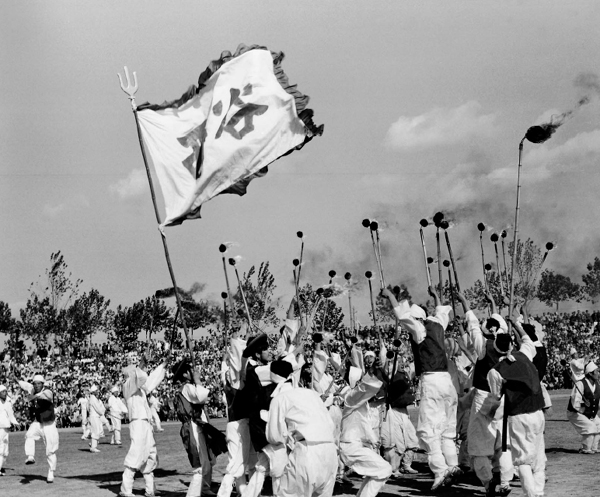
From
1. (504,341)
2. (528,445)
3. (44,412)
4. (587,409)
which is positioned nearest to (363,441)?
(528,445)

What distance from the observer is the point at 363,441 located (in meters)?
11.3

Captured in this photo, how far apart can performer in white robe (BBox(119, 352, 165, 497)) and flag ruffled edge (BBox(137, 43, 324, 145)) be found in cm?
376

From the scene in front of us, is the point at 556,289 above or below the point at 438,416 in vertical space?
above

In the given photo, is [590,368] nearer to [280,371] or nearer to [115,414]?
[280,371]

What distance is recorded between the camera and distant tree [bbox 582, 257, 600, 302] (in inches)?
2729

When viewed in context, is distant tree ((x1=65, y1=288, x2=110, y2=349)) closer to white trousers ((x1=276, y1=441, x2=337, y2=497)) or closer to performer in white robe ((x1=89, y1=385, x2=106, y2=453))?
performer in white robe ((x1=89, y1=385, x2=106, y2=453))

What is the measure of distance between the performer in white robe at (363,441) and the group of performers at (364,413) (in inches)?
0.6

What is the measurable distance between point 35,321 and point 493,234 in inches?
1561

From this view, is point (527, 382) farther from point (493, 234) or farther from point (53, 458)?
point (53, 458)

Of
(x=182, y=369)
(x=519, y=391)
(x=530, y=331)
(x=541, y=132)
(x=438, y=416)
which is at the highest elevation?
(x=541, y=132)

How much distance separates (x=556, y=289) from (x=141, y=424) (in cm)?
6097

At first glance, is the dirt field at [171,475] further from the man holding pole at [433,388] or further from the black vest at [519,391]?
the black vest at [519,391]

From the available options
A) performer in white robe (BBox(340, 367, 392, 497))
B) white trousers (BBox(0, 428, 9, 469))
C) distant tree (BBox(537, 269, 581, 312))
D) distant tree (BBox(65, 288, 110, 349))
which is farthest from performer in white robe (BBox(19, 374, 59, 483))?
distant tree (BBox(537, 269, 581, 312))

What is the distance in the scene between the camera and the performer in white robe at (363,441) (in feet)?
31.3
